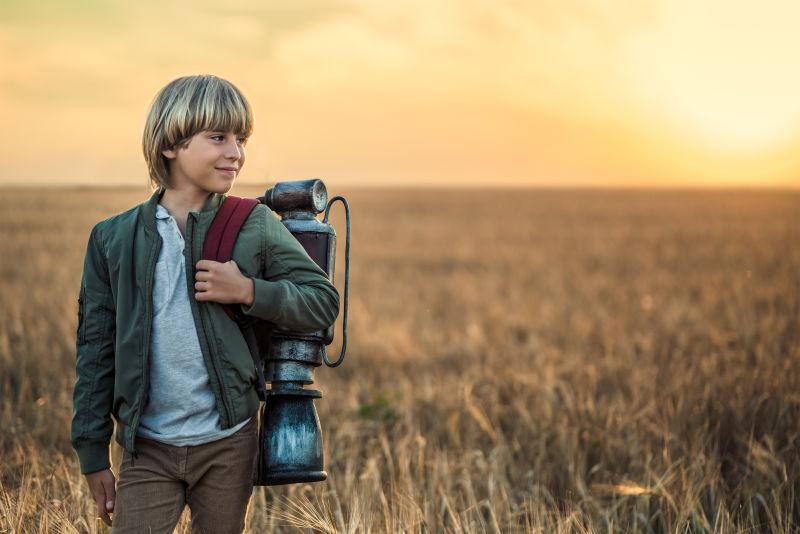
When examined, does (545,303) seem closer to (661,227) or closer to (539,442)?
(539,442)

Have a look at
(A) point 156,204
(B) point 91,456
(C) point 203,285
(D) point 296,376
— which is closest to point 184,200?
(A) point 156,204

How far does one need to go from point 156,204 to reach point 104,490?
0.83 m

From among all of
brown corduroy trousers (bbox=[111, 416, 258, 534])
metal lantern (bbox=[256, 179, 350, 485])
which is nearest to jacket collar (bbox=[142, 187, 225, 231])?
metal lantern (bbox=[256, 179, 350, 485])

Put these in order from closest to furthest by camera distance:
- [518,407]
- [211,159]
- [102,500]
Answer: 1. [211,159]
2. [102,500]
3. [518,407]

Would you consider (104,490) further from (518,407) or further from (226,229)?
(518,407)

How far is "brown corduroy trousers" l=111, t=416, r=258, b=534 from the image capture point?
2.20 meters

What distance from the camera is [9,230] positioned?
1822 cm

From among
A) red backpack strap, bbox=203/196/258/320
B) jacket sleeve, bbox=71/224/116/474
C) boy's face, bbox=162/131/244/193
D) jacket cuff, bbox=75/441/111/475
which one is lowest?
jacket cuff, bbox=75/441/111/475

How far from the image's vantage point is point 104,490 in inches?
93.4

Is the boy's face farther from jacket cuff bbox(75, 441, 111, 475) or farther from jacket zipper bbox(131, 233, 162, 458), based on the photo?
jacket cuff bbox(75, 441, 111, 475)

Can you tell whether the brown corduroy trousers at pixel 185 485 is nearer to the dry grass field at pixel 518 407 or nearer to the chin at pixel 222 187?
the dry grass field at pixel 518 407

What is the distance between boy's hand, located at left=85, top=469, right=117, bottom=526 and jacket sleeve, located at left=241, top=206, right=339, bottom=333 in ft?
2.15

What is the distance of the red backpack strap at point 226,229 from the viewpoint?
222cm

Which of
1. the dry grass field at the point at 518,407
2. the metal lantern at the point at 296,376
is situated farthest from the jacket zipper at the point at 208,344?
the dry grass field at the point at 518,407
